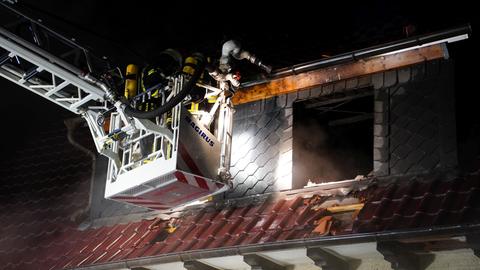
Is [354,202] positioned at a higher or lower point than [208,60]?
lower

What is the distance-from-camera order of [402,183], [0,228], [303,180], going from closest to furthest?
[402,183]
[303,180]
[0,228]

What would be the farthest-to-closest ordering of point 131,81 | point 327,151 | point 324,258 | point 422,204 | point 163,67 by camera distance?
1. point 327,151
2. point 131,81
3. point 163,67
4. point 324,258
5. point 422,204

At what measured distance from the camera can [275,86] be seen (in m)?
10.4

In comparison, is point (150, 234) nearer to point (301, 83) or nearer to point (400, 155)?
point (301, 83)

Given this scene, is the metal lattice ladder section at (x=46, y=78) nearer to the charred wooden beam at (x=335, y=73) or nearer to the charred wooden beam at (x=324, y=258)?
the charred wooden beam at (x=335, y=73)

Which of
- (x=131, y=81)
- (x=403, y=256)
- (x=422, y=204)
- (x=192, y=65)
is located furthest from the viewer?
(x=131, y=81)

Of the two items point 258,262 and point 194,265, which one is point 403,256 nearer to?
point 258,262

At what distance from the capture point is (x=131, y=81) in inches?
400

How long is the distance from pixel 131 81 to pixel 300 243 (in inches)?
154

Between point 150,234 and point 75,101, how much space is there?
229 cm

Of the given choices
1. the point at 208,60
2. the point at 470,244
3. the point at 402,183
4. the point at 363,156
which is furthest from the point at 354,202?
the point at 363,156

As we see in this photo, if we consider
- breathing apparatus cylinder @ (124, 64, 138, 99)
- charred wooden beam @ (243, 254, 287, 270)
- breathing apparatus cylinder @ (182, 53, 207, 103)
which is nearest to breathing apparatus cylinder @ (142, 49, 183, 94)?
breathing apparatus cylinder @ (182, 53, 207, 103)

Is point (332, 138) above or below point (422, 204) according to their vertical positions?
above

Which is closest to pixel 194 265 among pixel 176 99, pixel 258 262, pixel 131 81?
pixel 258 262
